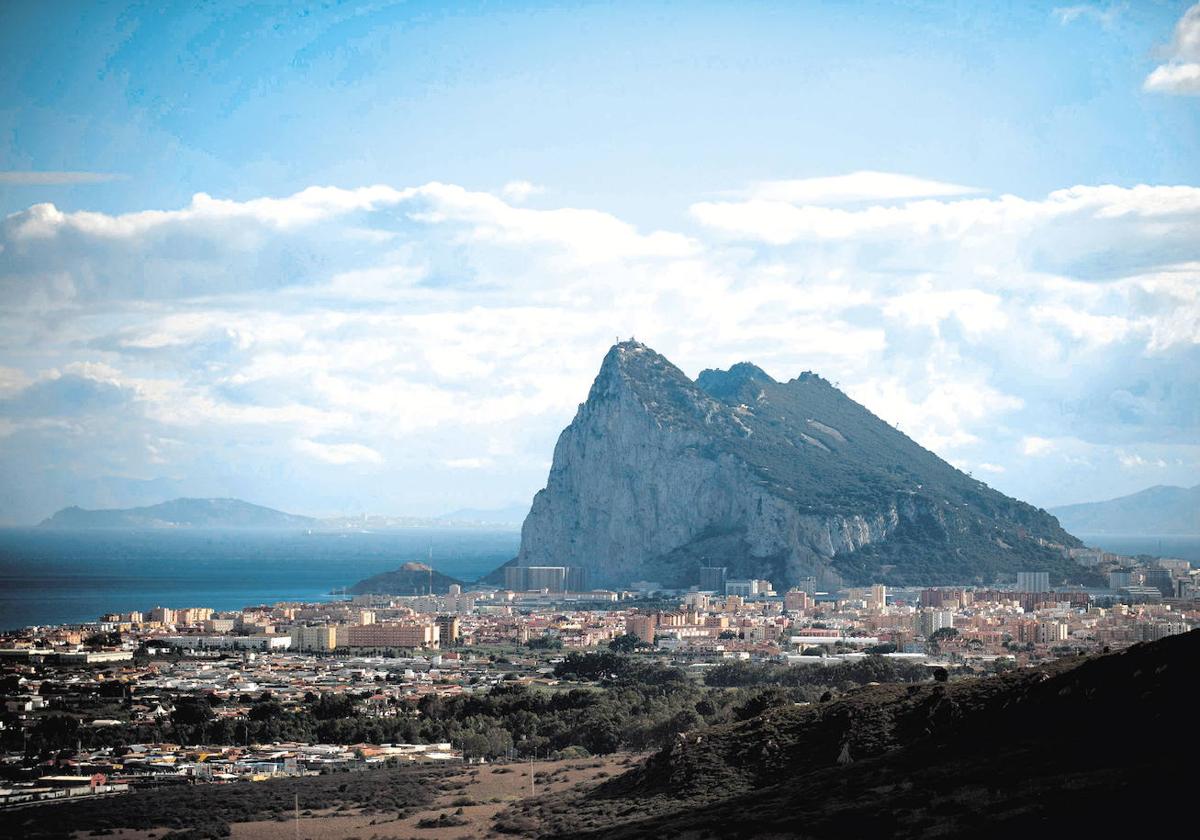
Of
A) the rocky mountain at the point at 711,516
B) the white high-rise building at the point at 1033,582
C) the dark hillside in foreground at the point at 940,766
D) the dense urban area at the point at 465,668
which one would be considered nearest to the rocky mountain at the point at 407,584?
the dense urban area at the point at 465,668

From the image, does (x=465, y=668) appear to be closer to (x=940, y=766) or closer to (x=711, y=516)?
(x=940, y=766)

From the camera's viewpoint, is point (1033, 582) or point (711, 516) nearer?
point (1033, 582)

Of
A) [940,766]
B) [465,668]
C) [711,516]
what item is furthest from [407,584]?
[940,766]

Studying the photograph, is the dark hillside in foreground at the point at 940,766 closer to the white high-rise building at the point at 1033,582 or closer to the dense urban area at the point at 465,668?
the dense urban area at the point at 465,668

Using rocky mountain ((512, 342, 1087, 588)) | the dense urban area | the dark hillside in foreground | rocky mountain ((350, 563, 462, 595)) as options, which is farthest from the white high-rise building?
the dark hillside in foreground

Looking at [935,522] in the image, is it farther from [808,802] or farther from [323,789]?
[808,802]

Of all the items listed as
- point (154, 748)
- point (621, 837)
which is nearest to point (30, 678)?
point (154, 748)
